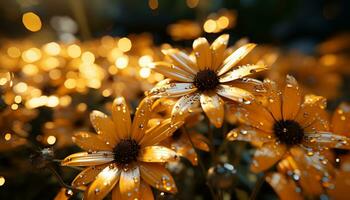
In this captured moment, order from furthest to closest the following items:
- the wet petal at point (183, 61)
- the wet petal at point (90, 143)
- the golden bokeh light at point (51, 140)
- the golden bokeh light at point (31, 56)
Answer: the golden bokeh light at point (31, 56) → the golden bokeh light at point (51, 140) → the wet petal at point (183, 61) → the wet petal at point (90, 143)

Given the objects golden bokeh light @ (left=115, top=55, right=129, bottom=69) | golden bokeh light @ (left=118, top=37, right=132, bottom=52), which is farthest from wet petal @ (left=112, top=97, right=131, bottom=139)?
golden bokeh light @ (left=118, top=37, right=132, bottom=52)

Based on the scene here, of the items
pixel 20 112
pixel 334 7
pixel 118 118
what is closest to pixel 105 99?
pixel 20 112

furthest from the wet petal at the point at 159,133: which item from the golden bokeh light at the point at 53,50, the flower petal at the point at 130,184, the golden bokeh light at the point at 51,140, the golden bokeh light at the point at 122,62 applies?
the golden bokeh light at the point at 53,50

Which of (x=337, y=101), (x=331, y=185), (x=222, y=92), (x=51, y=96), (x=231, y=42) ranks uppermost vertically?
(x=231, y=42)

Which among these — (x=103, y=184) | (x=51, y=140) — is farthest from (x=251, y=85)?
(x=51, y=140)

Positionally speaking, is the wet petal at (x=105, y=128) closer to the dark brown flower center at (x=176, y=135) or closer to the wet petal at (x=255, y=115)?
the dark brown flower center at (x=176, y=135)

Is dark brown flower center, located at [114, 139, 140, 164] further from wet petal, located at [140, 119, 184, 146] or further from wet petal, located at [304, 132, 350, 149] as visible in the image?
wet petal, located at [304, 132, 350, 149]

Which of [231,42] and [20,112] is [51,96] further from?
[231,42]

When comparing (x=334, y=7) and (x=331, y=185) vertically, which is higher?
(x=334, y=7)

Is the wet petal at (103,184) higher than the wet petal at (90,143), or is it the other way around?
the wet petal at (90,143)
